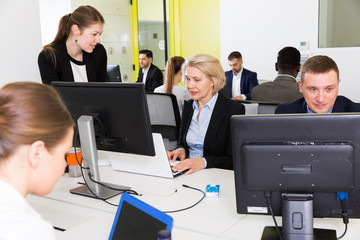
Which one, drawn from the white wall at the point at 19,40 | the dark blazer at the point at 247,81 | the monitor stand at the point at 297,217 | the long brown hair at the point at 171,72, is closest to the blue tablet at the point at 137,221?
the monitor stand at the point at 297,217

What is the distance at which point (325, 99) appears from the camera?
2154 millimetres

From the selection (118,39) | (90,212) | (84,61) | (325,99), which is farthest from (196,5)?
(90,212)

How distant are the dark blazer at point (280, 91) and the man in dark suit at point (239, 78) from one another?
5.74ft

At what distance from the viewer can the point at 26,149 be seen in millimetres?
975

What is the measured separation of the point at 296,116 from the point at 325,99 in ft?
3.16

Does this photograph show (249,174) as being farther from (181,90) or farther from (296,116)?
(181,90)

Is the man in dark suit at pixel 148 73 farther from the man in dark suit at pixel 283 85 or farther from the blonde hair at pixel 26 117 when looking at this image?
the blonde hair at pixel 26 117

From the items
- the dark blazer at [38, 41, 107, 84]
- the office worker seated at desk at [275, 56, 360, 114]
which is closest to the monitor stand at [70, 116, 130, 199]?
the dark blazer at [38, 41, 107, 84]

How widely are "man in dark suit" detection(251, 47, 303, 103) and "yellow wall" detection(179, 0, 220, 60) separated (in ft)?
11.4

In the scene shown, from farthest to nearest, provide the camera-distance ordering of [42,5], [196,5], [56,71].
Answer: [196,5]
[42,5]
[56,71]

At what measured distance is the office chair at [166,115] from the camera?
3648 mm

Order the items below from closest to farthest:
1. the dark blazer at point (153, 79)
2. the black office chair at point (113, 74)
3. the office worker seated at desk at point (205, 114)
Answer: the office worker seated at desk at point (205, 114) < the black office chair at point (113, 74) < the dark blazer at point (153, 79)

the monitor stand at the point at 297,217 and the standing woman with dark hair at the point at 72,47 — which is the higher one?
the standing woman with dark hair at the point at 72,47

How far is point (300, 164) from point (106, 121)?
91 centimetres
